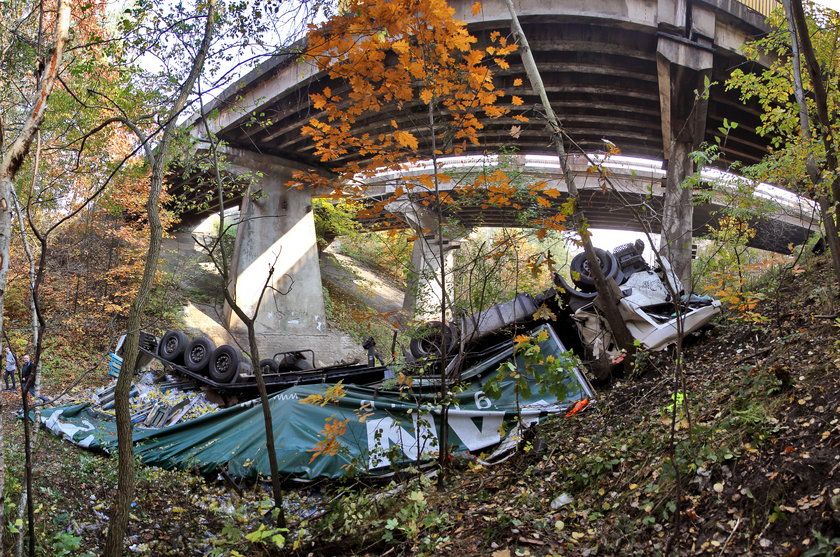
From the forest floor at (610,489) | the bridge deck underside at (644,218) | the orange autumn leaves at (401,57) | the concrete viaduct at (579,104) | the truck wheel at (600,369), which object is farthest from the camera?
the bridge deck underside at (644,218)

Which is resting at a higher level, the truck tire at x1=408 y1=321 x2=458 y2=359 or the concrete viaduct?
the concrete viaduct

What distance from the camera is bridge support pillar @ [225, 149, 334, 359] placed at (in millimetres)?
19656

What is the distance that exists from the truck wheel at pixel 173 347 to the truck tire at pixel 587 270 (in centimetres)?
890

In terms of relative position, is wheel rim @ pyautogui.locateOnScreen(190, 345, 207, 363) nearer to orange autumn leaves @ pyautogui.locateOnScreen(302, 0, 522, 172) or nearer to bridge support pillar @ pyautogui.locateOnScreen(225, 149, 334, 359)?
bridge support pillar @ pyautogui.locateOnScreen(225, 149, 334, 359)

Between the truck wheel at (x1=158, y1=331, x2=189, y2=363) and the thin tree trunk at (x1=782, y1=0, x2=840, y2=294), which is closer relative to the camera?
the thin tree trunk at (x1=782, y1=0, x2=840, y2=294)

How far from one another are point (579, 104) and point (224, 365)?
11325mm

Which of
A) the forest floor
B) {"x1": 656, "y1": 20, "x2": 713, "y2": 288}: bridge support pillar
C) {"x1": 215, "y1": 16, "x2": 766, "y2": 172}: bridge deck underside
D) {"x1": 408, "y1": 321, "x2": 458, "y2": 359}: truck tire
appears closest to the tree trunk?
the forest floor

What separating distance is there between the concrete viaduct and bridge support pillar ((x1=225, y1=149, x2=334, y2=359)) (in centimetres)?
4

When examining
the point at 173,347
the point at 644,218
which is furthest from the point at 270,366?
the point at 644,218

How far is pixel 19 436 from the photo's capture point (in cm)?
794

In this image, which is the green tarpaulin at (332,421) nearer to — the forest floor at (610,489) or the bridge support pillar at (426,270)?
the forest floor at (610,489)

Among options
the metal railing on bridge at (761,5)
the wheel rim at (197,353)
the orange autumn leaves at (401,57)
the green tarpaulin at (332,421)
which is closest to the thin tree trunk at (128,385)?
the orange autumn leaves at (401,57)

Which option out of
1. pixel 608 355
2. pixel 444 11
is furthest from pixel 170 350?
pixel 444 11

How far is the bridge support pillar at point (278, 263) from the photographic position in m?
19.7
